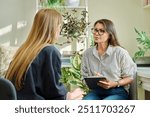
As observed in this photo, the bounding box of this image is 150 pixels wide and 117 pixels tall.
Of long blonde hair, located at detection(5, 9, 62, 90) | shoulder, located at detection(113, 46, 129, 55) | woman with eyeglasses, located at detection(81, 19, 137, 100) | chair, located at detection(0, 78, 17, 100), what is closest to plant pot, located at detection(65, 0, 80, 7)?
woman with eyeglasses, located at detection(81, 19, 137, 100)

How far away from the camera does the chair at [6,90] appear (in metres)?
0.68

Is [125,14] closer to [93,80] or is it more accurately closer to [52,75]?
[93,80]

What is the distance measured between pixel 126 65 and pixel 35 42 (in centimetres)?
51

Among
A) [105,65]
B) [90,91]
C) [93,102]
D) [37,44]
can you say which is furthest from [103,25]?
[93,102]

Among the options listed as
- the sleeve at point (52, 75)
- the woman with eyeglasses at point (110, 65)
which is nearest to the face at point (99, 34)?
the woman with eyeglasses at point (110, 65)

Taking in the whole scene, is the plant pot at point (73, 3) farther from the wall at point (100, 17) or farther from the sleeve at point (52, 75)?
the sleeve at point (52, 75)

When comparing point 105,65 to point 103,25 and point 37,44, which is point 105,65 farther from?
point 37,44

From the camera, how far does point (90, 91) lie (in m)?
1.25

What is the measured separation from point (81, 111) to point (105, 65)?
0.54 metres

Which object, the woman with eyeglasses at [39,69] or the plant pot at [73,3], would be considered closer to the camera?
the woman with eyeglasses at [39,69]

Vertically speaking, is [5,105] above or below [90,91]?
above

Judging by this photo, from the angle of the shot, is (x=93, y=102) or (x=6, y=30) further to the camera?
(x=6, y=30)

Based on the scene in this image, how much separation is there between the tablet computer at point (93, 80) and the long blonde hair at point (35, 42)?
31 centimetres

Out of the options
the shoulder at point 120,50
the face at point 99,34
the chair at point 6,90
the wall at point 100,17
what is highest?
the wall at point 100,17
